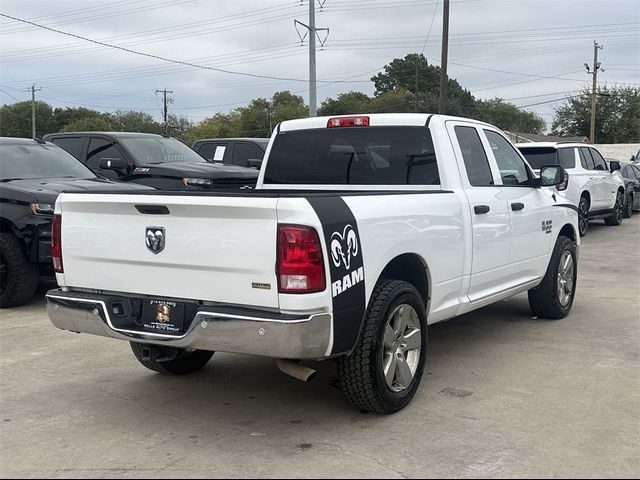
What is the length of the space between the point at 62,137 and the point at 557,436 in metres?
10.2

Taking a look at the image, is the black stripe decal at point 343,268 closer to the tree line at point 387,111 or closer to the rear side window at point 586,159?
the rear side window at point 586,159

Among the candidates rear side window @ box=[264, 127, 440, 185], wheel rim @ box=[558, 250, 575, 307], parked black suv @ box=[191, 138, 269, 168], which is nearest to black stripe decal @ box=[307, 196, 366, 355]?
rear side window @ box=[264, 127, 440, 185]

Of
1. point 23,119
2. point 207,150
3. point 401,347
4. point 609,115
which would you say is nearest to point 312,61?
point 207,150

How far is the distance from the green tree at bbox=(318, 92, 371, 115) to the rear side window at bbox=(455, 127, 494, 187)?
64.7 m

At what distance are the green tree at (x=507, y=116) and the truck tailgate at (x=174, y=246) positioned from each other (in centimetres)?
8977


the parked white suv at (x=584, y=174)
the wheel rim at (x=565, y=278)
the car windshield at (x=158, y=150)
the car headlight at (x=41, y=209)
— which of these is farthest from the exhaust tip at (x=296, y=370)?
the parked white suv at (x=584, y=174)

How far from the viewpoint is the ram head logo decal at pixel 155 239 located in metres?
4.09

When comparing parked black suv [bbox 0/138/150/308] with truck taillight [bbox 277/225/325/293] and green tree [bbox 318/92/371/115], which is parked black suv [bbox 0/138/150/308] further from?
green tree [bbox 318/92/371/115]

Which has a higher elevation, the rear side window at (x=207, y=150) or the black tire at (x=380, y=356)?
the rear side window at (x=207, y=150)

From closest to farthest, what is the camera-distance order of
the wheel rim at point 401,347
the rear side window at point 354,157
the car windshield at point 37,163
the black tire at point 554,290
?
the wheel rim at point 401,347 < the rear side window at point 354,157 < the black tire at point 554,290 < the car windshield at point 37,163

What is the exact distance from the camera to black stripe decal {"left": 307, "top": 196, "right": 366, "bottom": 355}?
3.81 metres

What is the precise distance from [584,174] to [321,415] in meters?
11.5

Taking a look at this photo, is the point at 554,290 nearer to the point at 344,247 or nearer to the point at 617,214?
the point at 344,247

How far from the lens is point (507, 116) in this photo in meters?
102
